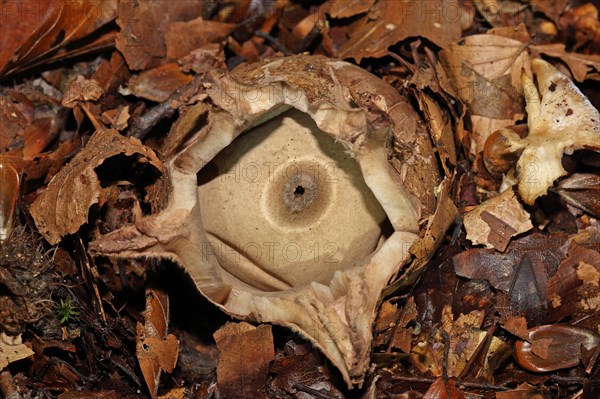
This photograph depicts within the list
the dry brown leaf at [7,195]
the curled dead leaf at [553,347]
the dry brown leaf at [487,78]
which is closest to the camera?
the curled dead leaf at [553,347]

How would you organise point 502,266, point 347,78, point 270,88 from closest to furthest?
point 270,88, point 347,78, point 502,266

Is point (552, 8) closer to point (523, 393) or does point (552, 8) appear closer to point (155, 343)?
point (523, 393)

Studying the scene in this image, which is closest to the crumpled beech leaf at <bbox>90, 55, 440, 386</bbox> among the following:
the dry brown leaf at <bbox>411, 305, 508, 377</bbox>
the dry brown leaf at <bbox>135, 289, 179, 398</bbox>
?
the dry brown leaf at <bbox>135, 289, 179, 398</bbox>

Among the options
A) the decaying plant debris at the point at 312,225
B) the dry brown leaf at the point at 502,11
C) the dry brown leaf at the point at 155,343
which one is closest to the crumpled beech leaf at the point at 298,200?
the decaying plant debris at the point at 312,225

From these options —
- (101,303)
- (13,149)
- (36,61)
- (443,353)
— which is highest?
(36,61)

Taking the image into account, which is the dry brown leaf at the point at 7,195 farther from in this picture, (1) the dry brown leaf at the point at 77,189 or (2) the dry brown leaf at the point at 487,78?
(2) the dry brown leaf at the point at 487,78

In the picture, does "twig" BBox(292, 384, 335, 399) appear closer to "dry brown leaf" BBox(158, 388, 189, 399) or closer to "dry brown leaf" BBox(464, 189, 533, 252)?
"dry brown leaf" BBox(158, 388, 189, 399)

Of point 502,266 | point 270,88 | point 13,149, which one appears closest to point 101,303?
point 13,149

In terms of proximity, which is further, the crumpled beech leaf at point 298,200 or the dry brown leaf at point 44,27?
the dry brown leaf at point 44,27

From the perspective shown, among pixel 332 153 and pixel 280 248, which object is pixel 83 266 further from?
pixel 332 153
